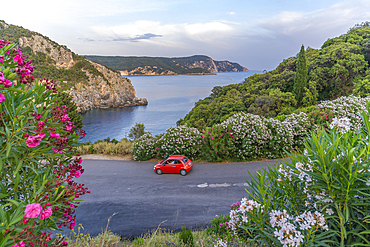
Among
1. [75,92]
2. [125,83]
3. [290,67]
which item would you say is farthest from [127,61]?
[290,67]

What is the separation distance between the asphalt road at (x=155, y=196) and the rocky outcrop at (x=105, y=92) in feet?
259

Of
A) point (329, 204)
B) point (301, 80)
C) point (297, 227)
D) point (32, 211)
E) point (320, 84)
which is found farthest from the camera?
point (320, 84)

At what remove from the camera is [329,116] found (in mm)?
12273

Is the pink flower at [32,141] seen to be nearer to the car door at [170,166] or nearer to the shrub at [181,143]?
the car door at [170,166]

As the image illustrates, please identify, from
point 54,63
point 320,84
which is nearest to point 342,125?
point 320,84

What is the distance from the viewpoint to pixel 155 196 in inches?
336

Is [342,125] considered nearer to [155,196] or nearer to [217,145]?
[155,196]

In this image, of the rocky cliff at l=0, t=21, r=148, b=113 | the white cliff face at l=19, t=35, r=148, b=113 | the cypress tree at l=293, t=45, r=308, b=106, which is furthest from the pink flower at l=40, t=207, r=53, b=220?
the white cliff face at l=19, t=35, r=148, b=113

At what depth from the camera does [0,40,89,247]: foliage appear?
7.43ft

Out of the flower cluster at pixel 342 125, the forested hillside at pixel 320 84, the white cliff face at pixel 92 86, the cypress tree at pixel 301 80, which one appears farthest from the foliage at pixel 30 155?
the white cliff face at pixel 92 86

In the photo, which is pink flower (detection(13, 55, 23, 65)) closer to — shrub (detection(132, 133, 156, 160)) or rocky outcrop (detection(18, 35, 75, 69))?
shrub (detection(132, 133, 156, 160))

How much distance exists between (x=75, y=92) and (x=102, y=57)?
10826 cm

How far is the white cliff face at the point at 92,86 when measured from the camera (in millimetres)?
82581

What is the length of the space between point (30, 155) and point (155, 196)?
21.7 ft
